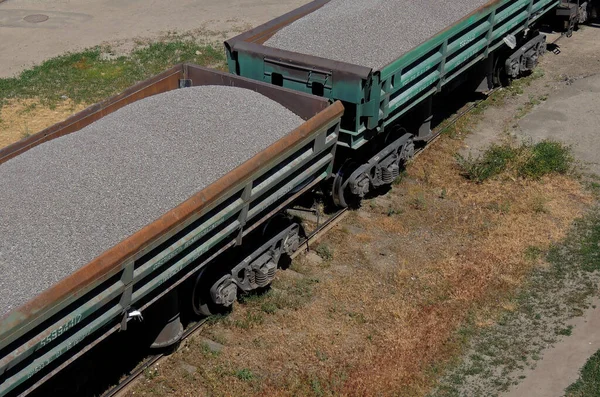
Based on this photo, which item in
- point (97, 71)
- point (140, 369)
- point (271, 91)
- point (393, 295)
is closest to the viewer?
point (140, 369)

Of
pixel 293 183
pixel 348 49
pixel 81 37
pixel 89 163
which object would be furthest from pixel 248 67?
pixel 81 37

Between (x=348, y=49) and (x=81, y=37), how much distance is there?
10.7m

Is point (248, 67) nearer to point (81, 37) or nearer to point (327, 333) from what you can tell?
point (327, 333)

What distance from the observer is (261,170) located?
8.02 meters

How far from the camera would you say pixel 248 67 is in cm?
1058

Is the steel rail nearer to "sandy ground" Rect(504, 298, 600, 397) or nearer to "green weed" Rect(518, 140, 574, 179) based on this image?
"sandy ground" Rect(504, 298, 600, 397)

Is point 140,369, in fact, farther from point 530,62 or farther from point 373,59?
point 530,62

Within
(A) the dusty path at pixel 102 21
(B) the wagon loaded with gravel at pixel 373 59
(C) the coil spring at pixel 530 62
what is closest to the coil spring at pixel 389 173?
(B) the wagon loaded with gravel at pixel 373 59

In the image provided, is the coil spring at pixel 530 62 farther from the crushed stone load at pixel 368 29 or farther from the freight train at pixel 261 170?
the crushed stone load at pixel 368 29

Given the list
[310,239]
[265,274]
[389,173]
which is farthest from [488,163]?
[265,274]

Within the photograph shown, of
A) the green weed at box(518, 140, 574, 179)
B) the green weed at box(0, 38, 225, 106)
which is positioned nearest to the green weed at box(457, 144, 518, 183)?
the green weed at box(518, 140, 574, 179)

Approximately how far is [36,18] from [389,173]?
1320 centimetres

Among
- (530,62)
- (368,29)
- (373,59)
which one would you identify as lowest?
(530,62)

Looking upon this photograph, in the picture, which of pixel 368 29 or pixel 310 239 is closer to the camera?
pixel 310 239
